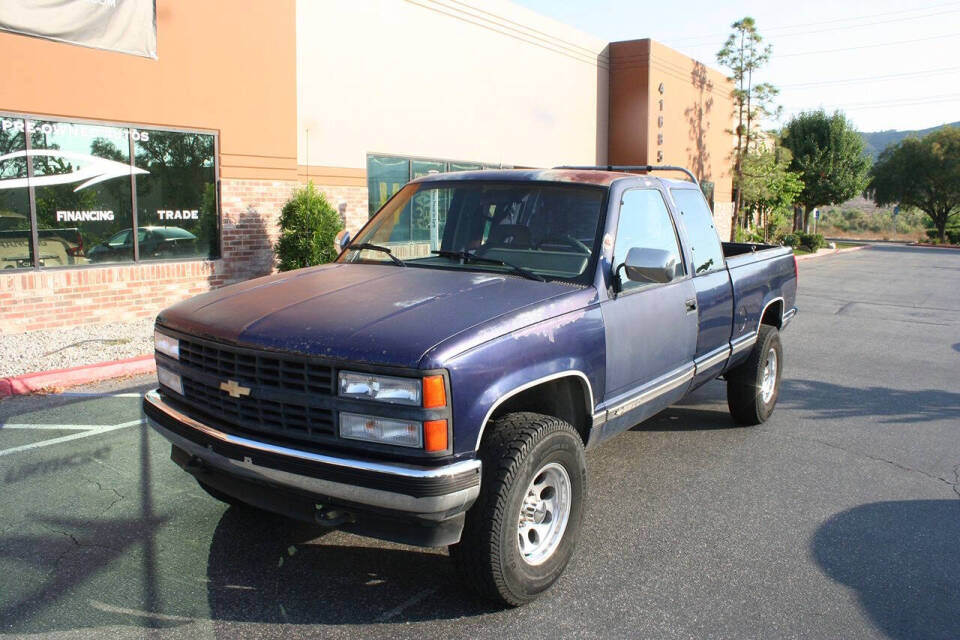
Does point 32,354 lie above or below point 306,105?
below

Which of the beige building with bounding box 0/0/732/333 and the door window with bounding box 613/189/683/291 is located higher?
the beige building with bounding box 0/0/732/333

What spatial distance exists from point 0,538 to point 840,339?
10393mm

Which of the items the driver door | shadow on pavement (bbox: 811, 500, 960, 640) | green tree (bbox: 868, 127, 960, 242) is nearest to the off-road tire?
the driver door

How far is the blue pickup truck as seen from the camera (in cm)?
308

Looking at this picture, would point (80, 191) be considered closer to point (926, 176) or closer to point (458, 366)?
point (458, 366)

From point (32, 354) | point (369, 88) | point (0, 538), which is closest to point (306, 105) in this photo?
point (369, 88)

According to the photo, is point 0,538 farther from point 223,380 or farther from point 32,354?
point 32,354

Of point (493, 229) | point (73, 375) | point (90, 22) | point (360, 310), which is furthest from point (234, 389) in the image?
point (90, 22)

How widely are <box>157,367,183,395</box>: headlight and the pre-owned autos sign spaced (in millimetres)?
7496

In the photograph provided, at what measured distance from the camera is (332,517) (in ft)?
10.3

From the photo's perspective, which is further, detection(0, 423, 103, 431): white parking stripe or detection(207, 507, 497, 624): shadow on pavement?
detection(0, 423, 103, 431): white parking stripe

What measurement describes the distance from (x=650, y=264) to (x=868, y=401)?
15.0 feet

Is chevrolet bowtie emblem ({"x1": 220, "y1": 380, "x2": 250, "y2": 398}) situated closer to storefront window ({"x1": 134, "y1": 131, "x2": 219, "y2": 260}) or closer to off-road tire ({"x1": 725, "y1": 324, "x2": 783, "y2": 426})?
off-road tire ({"x1": 725, "y1": 324, "x2": 783, "y2": 426})

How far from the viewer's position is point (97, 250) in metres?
10.4
